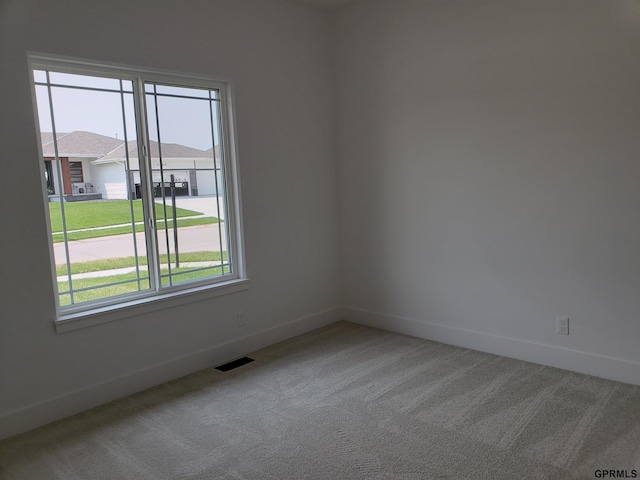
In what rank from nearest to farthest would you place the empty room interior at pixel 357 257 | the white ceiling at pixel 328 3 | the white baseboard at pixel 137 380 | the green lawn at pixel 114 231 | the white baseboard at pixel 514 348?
1. the empty room interior at pixel 357 257
2. the white baseboard at pixel 137 380
3. the green lawn at pixel 114 231
4. the white baseboard at pixel 514 348
5. the white ceiling at pixel 328 3

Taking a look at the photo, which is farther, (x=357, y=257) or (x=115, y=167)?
(x=357, y=257)

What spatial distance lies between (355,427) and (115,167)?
226cm

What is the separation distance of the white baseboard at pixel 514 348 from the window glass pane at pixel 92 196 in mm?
2129

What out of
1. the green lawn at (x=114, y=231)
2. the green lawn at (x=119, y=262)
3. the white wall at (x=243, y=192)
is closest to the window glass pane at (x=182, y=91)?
the white wall at (x=243, y=192)

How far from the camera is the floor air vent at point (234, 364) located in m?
3.55

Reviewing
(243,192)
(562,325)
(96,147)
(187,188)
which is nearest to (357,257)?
(243,192)

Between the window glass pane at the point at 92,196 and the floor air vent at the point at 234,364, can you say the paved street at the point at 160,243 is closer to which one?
the window glass pane at the point at 92,196

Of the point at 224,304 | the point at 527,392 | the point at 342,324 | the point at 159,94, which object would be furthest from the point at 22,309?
the point at 527,392

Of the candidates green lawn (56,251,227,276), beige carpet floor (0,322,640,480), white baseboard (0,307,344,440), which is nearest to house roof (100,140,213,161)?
green lawn (56,251,227,276)

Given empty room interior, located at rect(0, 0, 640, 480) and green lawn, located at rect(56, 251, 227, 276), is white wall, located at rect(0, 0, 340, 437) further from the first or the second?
green lawn, located at rect(56, 251, 227, 276)

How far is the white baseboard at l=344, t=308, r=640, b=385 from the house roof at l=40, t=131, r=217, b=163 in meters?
2.30

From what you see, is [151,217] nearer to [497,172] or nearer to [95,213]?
[95,213]

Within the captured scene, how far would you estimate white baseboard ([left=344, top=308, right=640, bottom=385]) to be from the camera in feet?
10.1

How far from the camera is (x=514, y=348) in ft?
11.6
